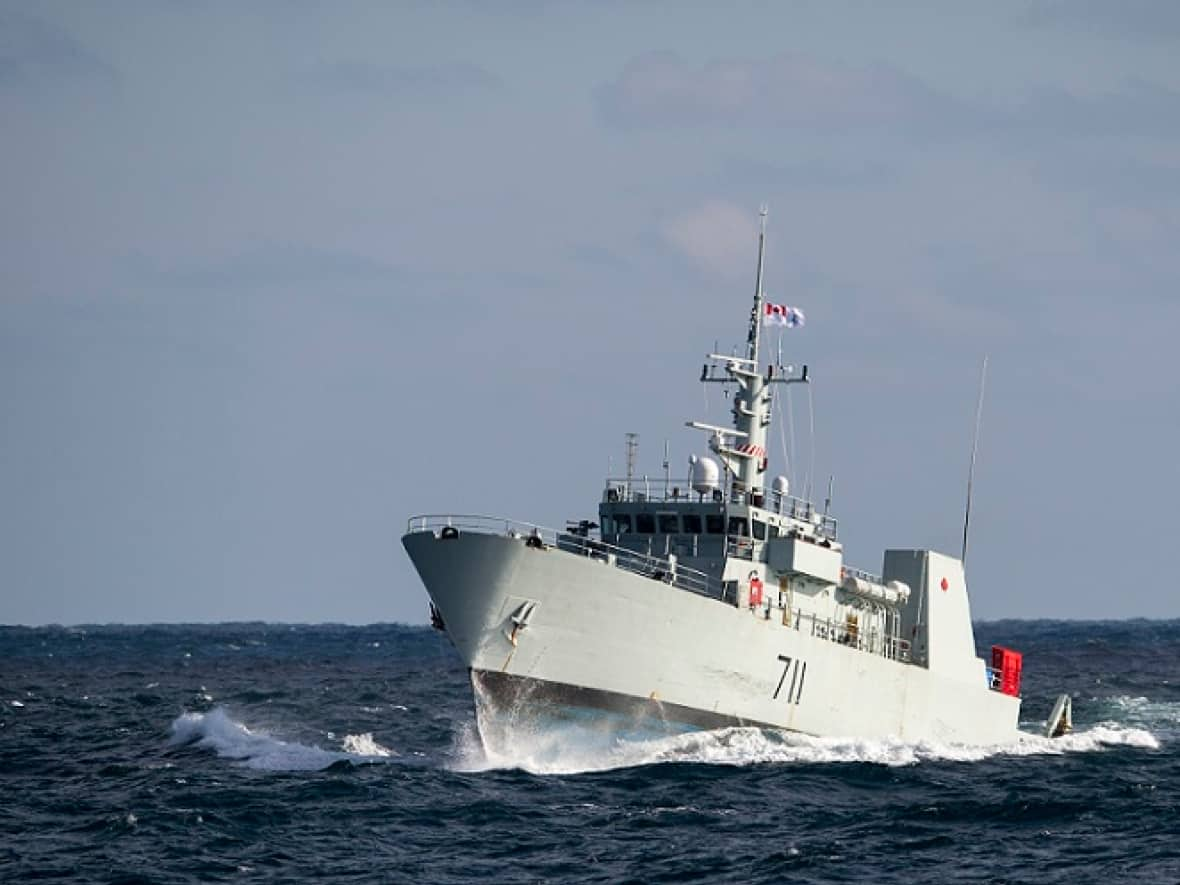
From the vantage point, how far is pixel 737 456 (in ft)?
118

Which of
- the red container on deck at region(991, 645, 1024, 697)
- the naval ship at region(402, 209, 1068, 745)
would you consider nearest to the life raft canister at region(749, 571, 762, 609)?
the naval ship at region(402, 209, 1068, 745)

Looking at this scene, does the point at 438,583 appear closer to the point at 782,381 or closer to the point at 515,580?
the point at 515,580

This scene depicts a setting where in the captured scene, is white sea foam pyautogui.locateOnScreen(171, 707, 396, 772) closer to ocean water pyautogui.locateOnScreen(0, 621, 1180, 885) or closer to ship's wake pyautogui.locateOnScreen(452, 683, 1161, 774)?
ocean water pyautogui.locateOnScreen(0, 621, 1180, 885)

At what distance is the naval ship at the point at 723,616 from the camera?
31.1 m

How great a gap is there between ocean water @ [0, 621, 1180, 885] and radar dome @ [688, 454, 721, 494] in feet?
16.2

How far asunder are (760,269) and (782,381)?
233 centimetres

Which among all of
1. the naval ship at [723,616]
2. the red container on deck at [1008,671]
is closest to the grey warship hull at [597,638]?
the naval ship at [723,616]

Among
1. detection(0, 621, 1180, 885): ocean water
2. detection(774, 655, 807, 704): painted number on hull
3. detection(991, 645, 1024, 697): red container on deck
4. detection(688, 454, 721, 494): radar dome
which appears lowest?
detection(0, 621, 1180, 885): ocean water

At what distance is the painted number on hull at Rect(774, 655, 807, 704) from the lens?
33.3m

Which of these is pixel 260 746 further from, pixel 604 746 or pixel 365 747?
pixel 604 746

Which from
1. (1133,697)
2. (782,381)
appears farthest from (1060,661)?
(782,381)

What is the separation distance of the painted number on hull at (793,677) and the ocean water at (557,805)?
0.74 meters

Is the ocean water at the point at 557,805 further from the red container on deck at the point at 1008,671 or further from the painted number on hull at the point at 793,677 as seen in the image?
the red container on deck at the point at 1008,671

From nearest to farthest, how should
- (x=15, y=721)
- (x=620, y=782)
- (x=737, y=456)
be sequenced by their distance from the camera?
(x=620, y=782) < (x=737, y=456) < (x=15, y=721)
